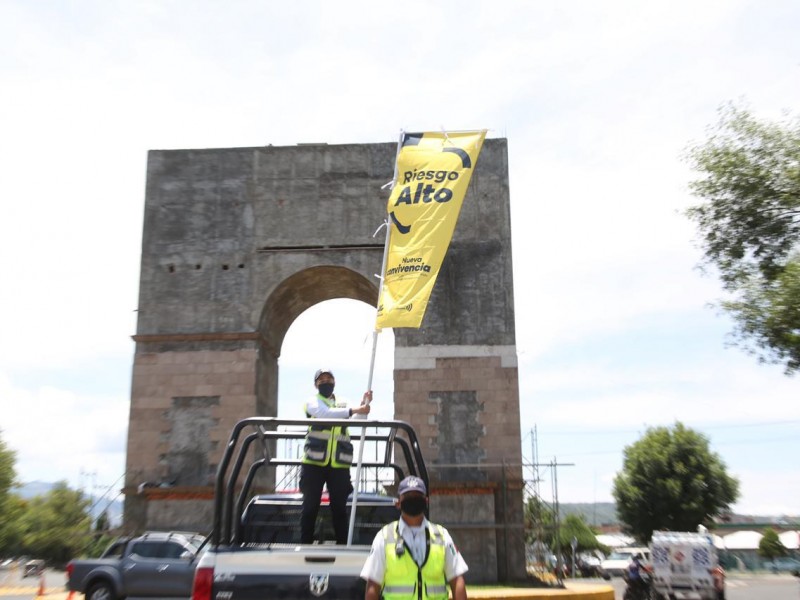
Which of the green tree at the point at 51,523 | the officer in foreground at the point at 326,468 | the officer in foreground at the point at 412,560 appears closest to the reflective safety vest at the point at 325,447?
the officer in foreground at the point at 326,468

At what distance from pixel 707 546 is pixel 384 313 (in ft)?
59.9

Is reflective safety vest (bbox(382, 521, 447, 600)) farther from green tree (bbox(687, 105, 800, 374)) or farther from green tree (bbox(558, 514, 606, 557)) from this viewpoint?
green tree (bbox(558, 514, 606, 557))

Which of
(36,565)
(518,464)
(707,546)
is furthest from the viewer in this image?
(36,565)

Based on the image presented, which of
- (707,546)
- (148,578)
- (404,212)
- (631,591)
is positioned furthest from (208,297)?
(707,546)

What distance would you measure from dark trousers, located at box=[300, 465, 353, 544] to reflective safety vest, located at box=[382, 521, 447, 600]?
6.38ft

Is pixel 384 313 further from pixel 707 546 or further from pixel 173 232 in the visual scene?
pixel 707 546

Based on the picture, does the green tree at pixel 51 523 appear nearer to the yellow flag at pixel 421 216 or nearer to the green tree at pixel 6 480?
the green tree at pixel 6 480

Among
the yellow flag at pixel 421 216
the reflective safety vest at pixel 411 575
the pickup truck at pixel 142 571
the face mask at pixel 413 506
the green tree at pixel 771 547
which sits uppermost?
the yellow flag at pixel 421 216

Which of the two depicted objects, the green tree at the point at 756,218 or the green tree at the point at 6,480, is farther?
the green tree at the point at 6,480

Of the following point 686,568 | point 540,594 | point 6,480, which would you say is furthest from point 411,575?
point 6,480

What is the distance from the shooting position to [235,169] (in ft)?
66.2

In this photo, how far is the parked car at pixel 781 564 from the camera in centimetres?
5459

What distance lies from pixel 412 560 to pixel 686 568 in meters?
21.3

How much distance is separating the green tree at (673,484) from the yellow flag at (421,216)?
3633cm
